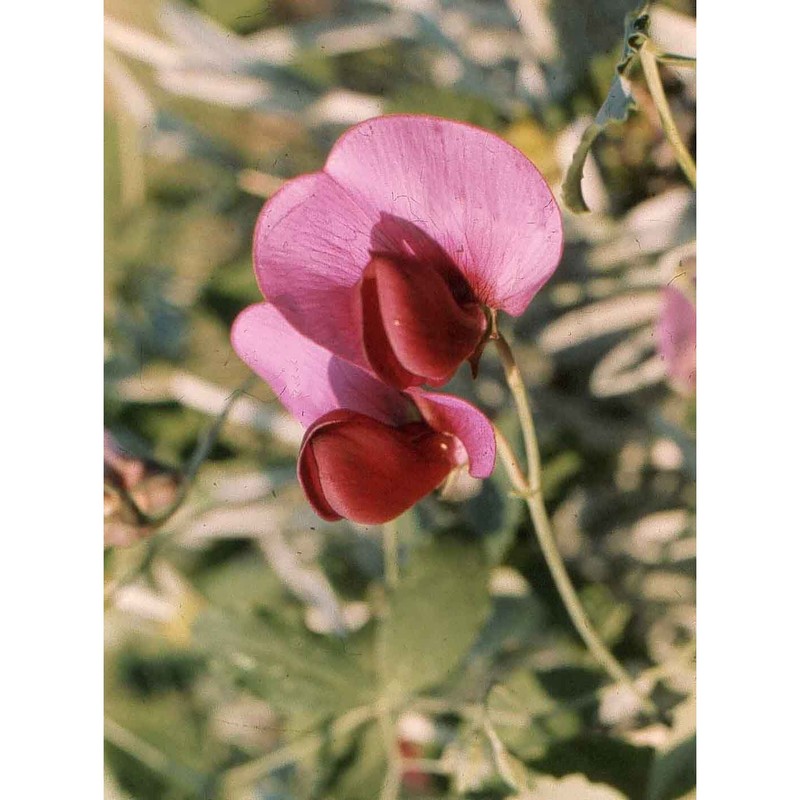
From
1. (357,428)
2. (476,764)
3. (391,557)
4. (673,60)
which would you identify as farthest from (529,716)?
(673,60)

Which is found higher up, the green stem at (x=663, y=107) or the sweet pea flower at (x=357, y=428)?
the green stem at (x=663, y=107)

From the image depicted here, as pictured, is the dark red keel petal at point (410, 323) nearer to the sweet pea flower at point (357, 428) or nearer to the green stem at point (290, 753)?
the sweet pea flower at point (357, 428)

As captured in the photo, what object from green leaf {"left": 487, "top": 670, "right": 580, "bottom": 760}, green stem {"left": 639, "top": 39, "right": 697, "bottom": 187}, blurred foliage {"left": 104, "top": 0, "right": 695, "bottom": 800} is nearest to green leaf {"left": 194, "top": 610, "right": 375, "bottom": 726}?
blurred foliage {"left": 104, "top": 0, "right": 695, "bottom": 800}

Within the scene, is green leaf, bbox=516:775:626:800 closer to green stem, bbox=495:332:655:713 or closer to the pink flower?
green stem, bbox=495:332:655:713

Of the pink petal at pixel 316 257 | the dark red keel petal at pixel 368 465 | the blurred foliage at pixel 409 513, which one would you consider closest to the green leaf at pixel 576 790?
the blurred foliage at pixel 409 513

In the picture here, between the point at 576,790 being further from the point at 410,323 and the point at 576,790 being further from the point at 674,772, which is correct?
the point at 410,323
